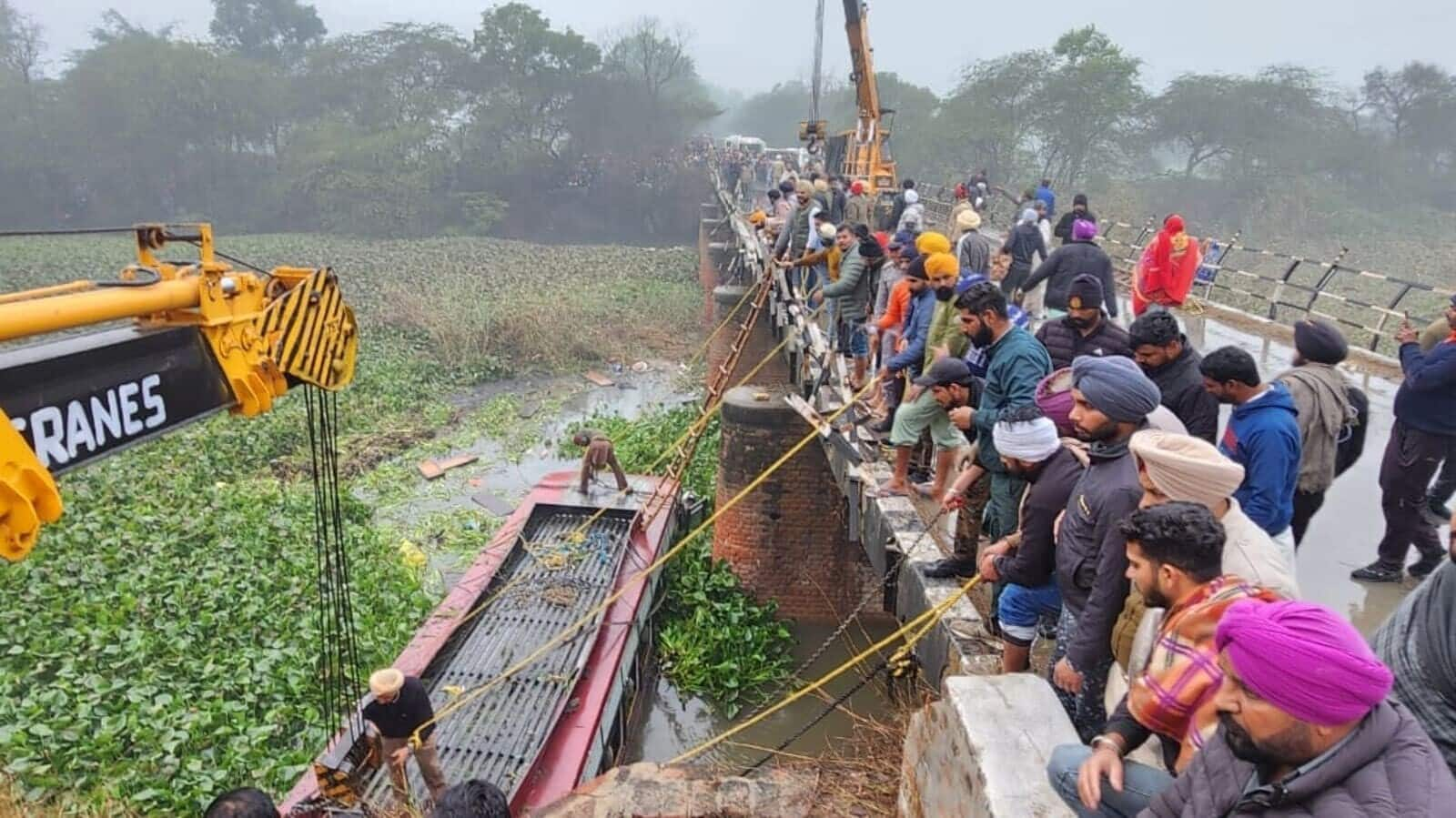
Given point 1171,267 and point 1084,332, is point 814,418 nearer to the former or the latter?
point 1084,332

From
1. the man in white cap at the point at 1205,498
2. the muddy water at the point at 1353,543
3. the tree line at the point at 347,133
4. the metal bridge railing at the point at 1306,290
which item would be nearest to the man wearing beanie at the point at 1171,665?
the man in white cap at the point at 1205,498

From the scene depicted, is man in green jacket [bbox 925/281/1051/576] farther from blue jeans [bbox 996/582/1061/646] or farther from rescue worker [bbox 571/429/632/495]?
rescue worker [bbox 571/429/632/495]

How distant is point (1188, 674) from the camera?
2.10 metres

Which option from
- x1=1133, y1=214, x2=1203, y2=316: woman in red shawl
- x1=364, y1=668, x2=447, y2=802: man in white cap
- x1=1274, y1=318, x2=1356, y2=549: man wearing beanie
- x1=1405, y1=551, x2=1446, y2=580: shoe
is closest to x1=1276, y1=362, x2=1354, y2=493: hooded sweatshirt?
x1=1274, y1=318, x2=1356, y2=549: man wearing beanie

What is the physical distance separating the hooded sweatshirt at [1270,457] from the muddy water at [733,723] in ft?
15.9

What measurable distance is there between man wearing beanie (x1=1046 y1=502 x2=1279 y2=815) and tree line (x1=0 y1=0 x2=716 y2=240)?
151 ft

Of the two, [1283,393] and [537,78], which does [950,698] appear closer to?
[1283,393]

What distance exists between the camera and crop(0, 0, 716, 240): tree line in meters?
41.5

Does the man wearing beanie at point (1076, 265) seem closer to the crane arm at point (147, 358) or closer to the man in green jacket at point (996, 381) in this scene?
the man in green jacket at point (996, 381)

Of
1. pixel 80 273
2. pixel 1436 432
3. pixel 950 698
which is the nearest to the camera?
pixel 950 698

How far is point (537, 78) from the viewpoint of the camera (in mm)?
48000

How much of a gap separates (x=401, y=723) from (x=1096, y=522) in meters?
4.17

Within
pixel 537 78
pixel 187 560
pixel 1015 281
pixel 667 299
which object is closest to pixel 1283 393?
pixel 1015 281

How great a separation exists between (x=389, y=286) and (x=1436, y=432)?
24954mm
